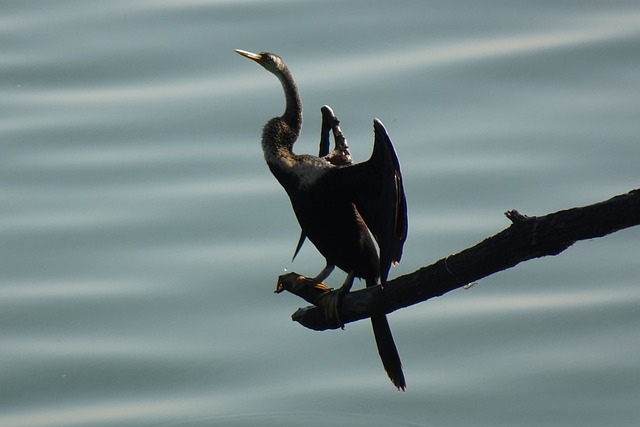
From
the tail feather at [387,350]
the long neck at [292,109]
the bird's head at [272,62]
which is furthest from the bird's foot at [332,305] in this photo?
the bird's head at [272,62]

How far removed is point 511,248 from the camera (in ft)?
9.91

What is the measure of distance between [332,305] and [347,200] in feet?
0.93

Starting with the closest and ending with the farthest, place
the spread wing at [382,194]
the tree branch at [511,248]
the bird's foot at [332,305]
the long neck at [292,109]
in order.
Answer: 1. the tree branch at [511,248]
2. the spread wing at [382,194]
3. the bird's foot at [332,305]
4. the long neck at [292,109]

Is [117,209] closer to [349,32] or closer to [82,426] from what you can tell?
[82,426]

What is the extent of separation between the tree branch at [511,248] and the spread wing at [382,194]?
0.51 feet

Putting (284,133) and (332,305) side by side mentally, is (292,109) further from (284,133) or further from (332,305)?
(332,305)

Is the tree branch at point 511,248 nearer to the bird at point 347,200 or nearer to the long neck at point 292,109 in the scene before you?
the bird at point 347,200

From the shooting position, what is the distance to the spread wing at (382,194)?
3506 mm

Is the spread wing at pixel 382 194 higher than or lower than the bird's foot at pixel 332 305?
higher

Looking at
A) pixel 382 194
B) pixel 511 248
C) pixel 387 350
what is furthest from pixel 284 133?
pixel 511 248

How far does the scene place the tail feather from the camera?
12.6 feet

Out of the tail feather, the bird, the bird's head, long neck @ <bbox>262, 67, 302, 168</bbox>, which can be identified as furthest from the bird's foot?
the bird's head

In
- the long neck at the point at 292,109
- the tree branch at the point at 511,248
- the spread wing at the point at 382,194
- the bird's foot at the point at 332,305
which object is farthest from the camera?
the long neck at the point at 292,109

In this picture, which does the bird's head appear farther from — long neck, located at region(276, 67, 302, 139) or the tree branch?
the tree branch
